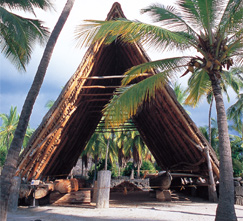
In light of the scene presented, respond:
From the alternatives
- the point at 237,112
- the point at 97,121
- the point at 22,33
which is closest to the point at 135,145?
the point at 237,112

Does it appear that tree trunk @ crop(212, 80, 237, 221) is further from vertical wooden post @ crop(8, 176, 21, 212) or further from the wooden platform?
vertical wooden post @ crop(8, 176, 21, 212)

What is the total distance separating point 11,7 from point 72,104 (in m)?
4.07

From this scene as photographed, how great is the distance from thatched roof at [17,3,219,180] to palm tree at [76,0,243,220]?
258cm

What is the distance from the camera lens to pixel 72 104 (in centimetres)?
866

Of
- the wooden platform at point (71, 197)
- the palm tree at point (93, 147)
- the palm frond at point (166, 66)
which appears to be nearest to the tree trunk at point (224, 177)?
the palm frond at point (166, 66)

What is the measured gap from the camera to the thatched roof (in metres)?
7.88

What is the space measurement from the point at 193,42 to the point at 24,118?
4175mm

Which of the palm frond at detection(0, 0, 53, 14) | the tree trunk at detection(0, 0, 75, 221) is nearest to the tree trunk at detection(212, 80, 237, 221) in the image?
the tree trunk at detection(0, 0, 75, 221)

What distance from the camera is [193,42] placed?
18.1 ft

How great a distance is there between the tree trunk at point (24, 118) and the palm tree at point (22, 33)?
2.21 metres

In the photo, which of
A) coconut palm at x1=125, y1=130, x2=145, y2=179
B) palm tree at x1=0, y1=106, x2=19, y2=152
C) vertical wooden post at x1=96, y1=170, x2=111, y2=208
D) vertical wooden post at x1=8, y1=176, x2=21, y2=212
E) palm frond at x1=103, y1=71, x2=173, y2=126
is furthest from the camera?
palm tree at x1=0, y1=106, x2=19, y2=152

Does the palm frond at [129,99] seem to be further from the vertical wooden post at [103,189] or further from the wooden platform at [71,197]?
the wooden platform at [71,197]

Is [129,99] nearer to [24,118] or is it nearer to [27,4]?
[24,118]

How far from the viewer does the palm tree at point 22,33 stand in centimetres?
743
